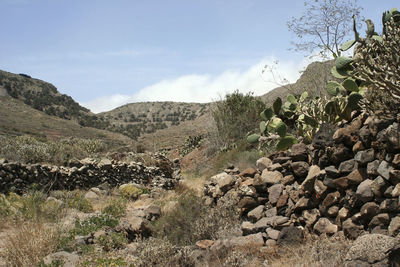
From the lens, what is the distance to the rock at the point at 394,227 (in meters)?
4.00

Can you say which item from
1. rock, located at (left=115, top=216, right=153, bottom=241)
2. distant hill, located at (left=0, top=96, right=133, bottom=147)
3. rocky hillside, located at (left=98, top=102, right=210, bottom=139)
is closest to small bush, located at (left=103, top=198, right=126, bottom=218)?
rock, located at (left=115, top=216, right=153, bottom=241)

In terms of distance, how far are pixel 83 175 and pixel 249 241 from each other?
9.74m

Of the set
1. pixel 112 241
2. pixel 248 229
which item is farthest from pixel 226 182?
pixel 112 241

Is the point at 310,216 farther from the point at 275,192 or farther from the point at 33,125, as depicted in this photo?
the point at 33,125

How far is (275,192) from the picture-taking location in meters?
5.89

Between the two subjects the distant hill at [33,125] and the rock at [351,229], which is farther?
the distant hill at [33,125]

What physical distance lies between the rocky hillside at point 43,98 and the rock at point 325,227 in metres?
48.5

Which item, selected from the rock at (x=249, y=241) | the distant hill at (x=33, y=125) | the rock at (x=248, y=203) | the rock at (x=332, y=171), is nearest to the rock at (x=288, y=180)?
the rock at (x=248, y=203)

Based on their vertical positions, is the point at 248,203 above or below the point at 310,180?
below

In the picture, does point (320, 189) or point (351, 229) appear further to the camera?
point (320, 189)

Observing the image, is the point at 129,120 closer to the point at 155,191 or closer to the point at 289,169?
the point at 155,191

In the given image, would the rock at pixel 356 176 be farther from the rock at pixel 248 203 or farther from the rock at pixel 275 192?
the rock at pixel 248 203

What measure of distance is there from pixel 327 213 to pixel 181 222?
110 inches

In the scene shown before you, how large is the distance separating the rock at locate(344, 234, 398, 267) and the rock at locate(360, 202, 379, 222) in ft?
2.15
